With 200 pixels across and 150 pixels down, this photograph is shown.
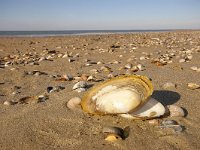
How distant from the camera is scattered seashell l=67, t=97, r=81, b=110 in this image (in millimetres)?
3824

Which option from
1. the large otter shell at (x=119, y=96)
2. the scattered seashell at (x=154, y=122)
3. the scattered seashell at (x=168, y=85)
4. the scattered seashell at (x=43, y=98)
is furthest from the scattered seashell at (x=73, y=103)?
the scattered seashell at (x=168, y=85)

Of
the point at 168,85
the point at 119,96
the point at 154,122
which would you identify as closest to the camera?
the point at 154,122

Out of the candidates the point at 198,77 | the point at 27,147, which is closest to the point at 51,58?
the point at 198,77

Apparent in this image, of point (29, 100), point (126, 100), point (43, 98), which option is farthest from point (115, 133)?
point (29, 100)

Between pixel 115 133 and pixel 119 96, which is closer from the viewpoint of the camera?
pixel 115 133

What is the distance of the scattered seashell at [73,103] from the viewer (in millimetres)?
3824

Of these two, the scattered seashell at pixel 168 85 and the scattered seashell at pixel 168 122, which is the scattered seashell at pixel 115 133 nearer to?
the scattered seashell at pixel 168 122

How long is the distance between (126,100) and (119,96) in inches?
5.3

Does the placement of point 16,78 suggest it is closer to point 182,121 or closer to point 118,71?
point 118,71

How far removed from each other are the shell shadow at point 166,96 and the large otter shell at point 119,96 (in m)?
0.55

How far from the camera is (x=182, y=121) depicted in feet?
11.4

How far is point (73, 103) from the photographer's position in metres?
3.87

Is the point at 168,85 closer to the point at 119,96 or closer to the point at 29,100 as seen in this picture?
the point at 119,96

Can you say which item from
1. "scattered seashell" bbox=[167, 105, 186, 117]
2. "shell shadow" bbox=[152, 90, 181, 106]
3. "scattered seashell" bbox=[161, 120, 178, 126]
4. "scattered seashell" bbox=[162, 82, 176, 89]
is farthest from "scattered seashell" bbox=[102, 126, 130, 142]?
"scattered seashell" bbox=[162, 82, 176, 89]
